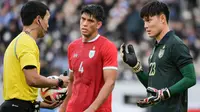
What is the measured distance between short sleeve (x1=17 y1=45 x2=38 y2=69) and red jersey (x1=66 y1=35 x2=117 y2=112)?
79 cm

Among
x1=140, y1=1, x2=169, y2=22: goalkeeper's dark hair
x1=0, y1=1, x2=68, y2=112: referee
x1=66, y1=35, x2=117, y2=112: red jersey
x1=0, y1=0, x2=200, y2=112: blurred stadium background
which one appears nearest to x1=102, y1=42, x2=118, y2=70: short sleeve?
x1=66, y1=35, x2=117, y2=112: red jersey

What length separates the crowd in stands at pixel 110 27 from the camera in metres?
18.5

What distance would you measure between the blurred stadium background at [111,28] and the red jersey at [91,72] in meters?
8.40

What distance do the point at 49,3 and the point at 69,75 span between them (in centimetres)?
1218

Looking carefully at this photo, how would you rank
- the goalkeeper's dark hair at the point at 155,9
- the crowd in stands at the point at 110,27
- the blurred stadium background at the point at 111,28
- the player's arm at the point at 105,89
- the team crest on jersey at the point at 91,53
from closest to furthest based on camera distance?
the goalkeeper's dark hair at the point at 155,9
the player's arm at the point at 105,89
the team crest on jersey at the point at 91,53
the blurred stadium background at the point at 111,28
the crowd in stands at the point at 110,27

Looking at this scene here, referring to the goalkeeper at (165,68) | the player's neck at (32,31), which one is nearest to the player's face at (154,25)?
the goalkeeper at (165,68)

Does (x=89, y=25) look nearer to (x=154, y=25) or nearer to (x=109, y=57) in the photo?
(x=109, y=57)

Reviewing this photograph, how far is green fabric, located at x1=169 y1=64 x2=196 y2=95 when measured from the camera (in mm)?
7633

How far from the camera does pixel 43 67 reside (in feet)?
59.5

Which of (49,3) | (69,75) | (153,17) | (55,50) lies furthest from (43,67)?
(153,17)

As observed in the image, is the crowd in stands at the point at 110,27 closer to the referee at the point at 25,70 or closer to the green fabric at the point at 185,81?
the referee at the point at 25,70

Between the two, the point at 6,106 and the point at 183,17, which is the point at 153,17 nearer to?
the point at 6,106

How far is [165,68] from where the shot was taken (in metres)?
7.88

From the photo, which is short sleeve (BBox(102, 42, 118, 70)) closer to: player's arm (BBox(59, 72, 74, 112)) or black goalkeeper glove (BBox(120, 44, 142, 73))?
black goalkeeper glove (BBox(120, 44, 142, 73))
